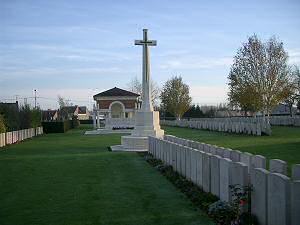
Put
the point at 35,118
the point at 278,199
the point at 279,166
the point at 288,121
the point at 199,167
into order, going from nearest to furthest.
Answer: the point at 278,199 < the point at 279,166 < the point at 199,167 < the point at 35,118 < the point at 288,121

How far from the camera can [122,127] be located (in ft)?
155

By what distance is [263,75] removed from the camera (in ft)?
127

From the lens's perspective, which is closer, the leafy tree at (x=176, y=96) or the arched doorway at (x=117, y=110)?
the arched doorway at (x=117, y=110)

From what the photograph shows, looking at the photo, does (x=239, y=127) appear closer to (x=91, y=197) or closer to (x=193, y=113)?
(x=91, y=197)

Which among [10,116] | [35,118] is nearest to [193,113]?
[35,118]

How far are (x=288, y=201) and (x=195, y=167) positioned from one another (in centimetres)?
414

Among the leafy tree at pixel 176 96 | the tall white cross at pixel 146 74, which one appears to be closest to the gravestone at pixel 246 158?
the tall white cross at pixel 146 74

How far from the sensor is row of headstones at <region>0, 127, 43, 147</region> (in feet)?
80.7

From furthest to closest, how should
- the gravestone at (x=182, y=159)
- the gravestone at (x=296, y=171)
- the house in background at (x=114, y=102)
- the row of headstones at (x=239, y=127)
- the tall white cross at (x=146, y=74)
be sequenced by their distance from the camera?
1. the house in background at (x=114, y=102)
2. the row of headstones at (x=239, y=127)
3. the tall white cross at (x=146, y=74)
4. the gravestone at (x=182, y=159)
5. the gravestone at (x=296, y=171)

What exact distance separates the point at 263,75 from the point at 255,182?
34.2m

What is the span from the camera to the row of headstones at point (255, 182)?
4957 mm

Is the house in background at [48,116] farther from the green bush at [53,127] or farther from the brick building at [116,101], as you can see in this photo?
the green bush at [53,127]

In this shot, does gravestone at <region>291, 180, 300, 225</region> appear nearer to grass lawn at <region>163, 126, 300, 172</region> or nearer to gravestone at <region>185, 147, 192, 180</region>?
gravestone at <region>185, 147, 192, 180</region>

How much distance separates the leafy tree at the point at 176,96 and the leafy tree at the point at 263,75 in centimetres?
2716
